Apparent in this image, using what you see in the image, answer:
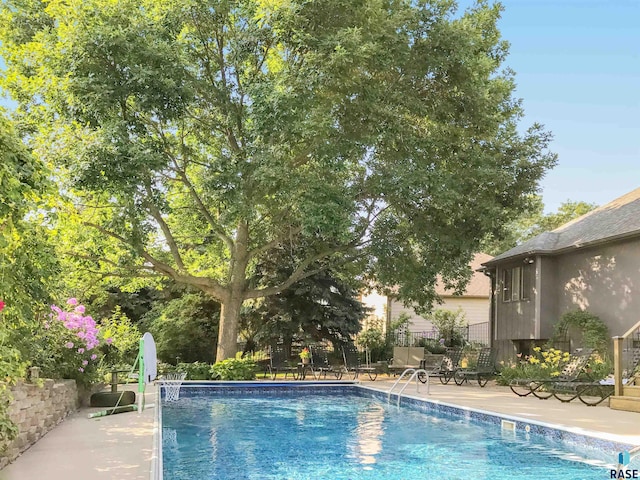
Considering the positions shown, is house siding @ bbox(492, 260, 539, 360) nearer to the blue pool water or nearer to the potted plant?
the potted plant

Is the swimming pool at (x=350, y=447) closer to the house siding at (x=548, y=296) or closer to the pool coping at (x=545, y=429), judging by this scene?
the pool coping at (x=545, y=429)

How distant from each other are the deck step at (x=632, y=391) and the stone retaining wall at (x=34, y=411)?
9.86m

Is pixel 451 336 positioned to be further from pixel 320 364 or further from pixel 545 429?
pixel 545 429

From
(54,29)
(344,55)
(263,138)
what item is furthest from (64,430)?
(54,29)

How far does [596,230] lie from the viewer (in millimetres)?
18078

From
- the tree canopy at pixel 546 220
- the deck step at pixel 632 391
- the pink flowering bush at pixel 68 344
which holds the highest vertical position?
the tree canopy at pixel 546 220

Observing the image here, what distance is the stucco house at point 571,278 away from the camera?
16328 millimetres

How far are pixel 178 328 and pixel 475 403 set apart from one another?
13780 millimetres

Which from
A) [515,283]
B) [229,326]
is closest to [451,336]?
[515,283]

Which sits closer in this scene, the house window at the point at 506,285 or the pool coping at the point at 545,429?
the pool coping at the point at 545,429

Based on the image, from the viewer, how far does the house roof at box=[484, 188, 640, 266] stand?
16641mm

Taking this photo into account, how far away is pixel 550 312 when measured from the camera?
18.8 meters

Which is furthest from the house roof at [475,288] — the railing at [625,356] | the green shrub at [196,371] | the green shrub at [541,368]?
the green shrub at [196,371]

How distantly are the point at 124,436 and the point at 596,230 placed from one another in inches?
596
